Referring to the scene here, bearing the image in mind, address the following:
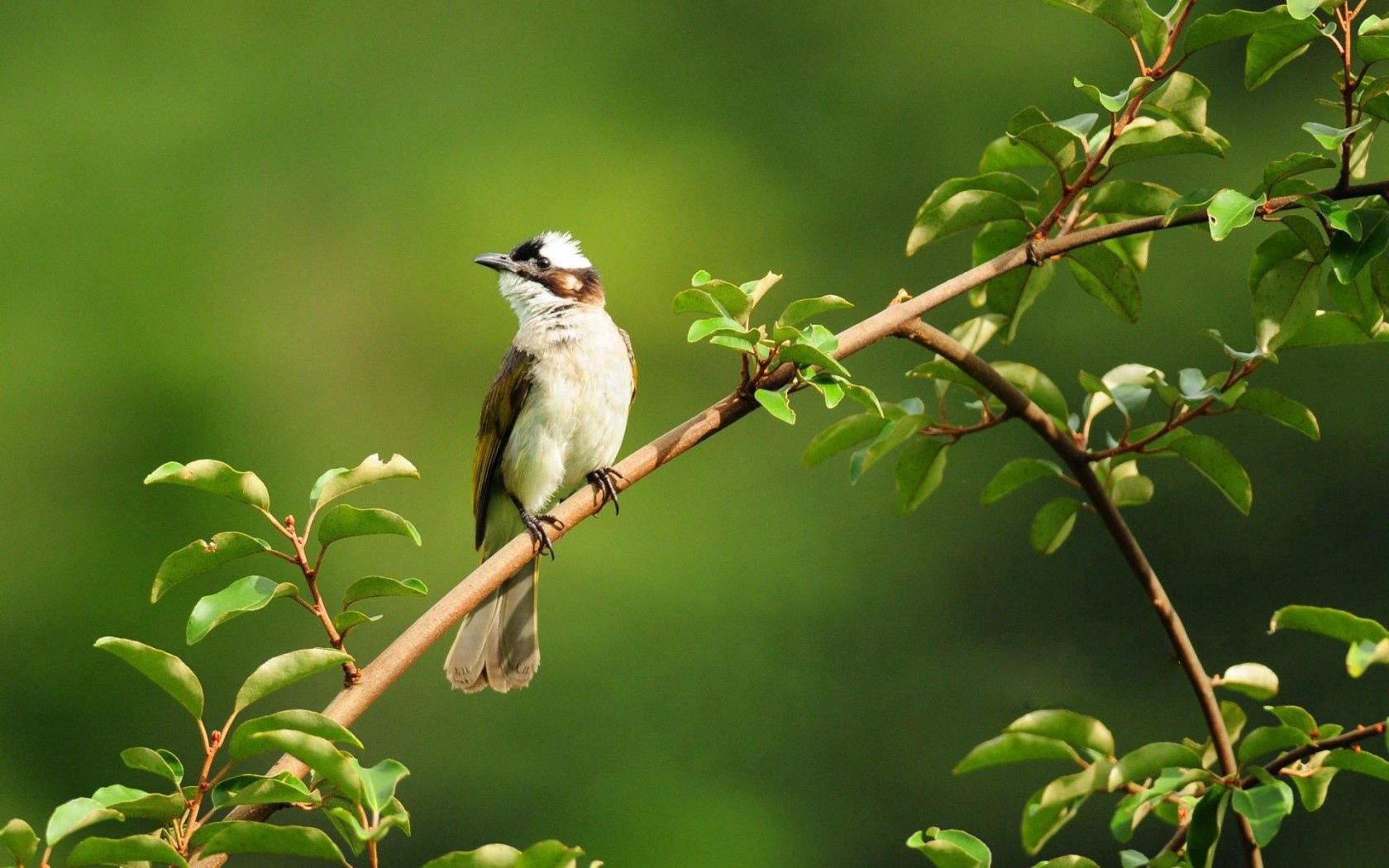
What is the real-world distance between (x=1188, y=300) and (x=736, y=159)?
3854 millimetres

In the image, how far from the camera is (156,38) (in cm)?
1306

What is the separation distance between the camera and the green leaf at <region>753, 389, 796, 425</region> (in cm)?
159

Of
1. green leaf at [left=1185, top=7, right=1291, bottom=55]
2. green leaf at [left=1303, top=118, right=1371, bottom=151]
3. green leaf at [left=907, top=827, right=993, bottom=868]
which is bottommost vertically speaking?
green leaf at [left=907, top=827, right=993, bottom=868]

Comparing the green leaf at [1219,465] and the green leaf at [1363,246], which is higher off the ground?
the green leaf at [1363,246]

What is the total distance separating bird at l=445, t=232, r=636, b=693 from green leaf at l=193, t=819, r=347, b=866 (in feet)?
5.79

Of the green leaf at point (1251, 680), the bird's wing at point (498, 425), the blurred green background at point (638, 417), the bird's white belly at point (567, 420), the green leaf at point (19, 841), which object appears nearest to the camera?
the green leaf at point (19, 841)

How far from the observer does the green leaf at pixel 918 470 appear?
2098 millimetres

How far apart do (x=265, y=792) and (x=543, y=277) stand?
258 centimetres

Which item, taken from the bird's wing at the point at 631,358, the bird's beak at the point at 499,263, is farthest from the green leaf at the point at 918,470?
the bird's beak at the point at 499,263

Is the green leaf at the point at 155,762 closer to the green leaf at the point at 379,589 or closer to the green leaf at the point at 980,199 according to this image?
the green leaf at the point at 379,589

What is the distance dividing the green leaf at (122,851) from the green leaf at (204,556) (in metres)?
0.30

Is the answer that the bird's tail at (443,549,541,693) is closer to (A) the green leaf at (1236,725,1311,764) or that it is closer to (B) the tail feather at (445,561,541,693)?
(B) the tail feather at (445,561,541,693)

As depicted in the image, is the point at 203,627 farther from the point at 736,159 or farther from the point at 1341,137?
the point at 736,159

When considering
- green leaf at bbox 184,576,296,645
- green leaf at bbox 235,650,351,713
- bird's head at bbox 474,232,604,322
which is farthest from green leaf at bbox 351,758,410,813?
bird's head at bbox 474,232,604,322
